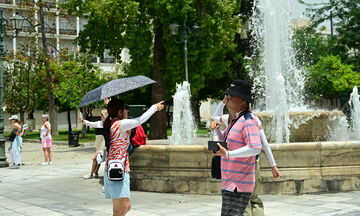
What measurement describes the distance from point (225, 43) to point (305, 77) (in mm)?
24452

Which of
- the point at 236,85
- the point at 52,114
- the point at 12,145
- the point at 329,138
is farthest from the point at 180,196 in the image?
the point at 52,114

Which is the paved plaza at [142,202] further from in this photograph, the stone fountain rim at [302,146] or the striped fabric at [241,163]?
the striped fabric at [241,163]

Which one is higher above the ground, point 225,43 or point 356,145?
point 225,43

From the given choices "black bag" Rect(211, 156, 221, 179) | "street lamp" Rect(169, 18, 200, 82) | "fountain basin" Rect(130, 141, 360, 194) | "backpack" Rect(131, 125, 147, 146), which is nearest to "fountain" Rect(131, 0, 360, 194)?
"fountain basin" Rect(130, 141, 360, 194)

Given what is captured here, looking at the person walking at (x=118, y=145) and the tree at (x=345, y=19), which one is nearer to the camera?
the person walking at (x=118, y=145)

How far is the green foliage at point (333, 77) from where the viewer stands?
46.0 meters

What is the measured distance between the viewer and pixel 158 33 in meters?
24.7

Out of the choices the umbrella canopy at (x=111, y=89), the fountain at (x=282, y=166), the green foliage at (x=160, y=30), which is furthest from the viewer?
the green foliage at (x=160, y=30)

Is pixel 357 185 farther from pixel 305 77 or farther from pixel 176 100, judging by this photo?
pixel 305 77

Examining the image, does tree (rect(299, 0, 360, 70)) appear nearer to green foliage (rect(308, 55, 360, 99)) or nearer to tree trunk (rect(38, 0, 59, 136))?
green foliage (rect(308, 55, 360, 99))

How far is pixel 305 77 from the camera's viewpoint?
48156mm

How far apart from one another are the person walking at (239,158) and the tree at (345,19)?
41.7 metres

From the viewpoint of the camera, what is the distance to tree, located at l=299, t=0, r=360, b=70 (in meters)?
44.1

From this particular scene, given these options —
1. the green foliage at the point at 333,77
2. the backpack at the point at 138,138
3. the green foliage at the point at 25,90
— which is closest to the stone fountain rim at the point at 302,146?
the backpack at the point at 138,138
